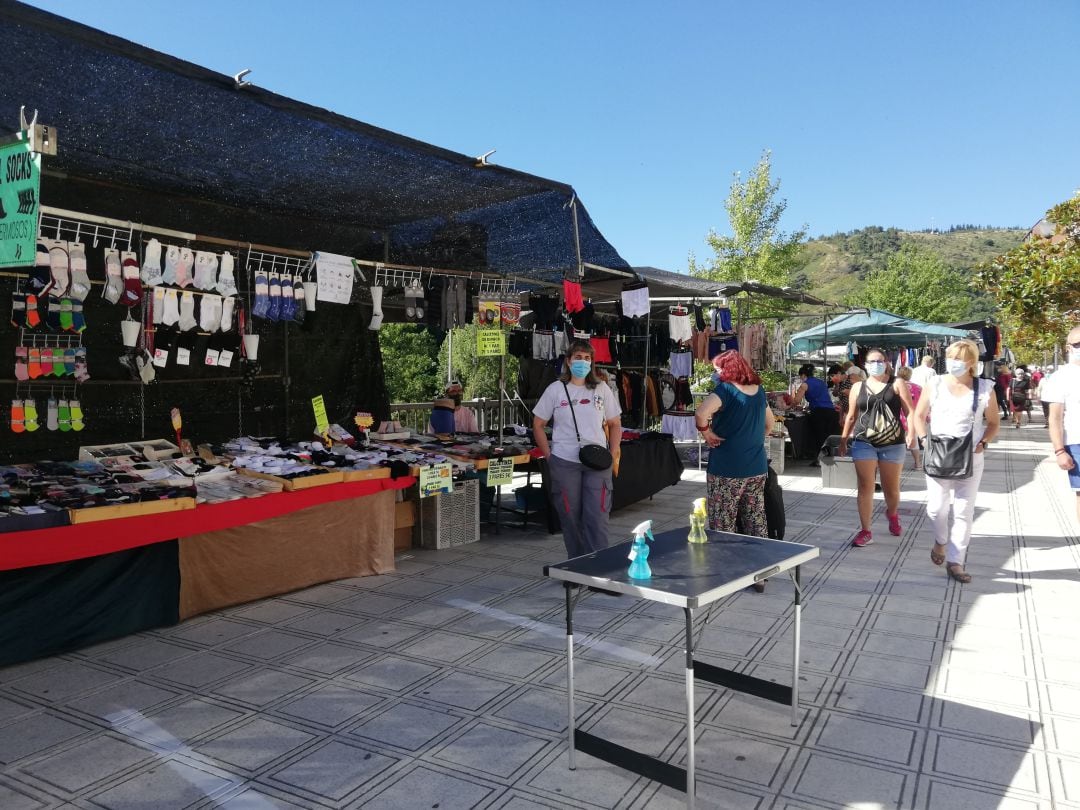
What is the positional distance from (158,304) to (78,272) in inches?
22.2

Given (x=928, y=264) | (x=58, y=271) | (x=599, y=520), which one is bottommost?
(x=599, y=520)

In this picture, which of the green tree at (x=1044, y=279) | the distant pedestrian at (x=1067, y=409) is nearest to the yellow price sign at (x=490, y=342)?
the distant pedestrian at (x=1067, y=409)

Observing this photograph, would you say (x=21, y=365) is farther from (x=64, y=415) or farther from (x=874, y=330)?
(x=874, y=330)

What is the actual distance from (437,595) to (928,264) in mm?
35515

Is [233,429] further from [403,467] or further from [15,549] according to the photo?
[15,549]

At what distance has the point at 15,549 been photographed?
3621 mm

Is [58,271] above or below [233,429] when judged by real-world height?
above

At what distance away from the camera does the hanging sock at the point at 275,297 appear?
5742 millimetres

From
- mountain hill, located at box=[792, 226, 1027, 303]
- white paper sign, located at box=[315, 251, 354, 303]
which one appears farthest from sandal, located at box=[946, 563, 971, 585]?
mountain hill, located at box=[792, 226, 1027, 303]

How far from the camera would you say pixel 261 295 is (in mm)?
5680

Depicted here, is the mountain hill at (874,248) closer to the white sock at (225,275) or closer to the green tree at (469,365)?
the green tree at (469,365)

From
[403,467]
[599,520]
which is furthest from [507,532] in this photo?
[599,520]

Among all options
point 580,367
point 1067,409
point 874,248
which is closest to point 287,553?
point 580,367

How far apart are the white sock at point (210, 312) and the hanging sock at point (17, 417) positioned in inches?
53.0
